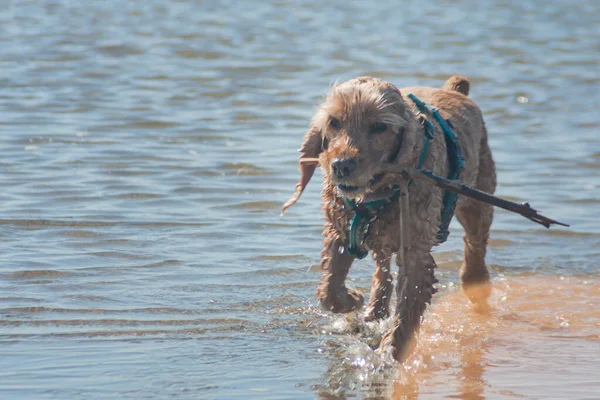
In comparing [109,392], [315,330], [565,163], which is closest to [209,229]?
[315,330]

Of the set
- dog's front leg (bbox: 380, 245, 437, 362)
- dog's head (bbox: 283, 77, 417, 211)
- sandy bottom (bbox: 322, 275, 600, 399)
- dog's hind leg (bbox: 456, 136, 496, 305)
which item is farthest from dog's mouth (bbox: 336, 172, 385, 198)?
dog's hind leg (bbox: 456, 136, 496, 305)

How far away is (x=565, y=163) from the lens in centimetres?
1194

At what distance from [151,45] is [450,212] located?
44.8ft

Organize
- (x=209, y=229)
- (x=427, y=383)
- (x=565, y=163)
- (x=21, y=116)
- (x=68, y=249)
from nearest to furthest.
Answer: (x=427, y=383) → (x=68, y=249) → (x=209, y=229) → (x=565, y=163) → (x=21, y=116)

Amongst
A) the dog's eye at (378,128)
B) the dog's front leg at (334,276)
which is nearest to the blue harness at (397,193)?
the dog's front leg at (334,276)

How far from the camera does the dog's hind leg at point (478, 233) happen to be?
7.58 m

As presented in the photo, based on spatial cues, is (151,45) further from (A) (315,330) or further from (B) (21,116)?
(A) (315,330)

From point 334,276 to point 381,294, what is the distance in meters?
0.76

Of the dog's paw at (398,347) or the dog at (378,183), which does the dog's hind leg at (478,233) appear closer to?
the dog at (378,183)

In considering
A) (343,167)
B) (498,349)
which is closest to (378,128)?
(343,167)

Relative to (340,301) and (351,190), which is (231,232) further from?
(351,190)

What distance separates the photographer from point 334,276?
19.9 ft

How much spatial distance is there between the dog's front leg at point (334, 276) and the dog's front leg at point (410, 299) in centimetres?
35

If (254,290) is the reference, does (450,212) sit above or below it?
above
